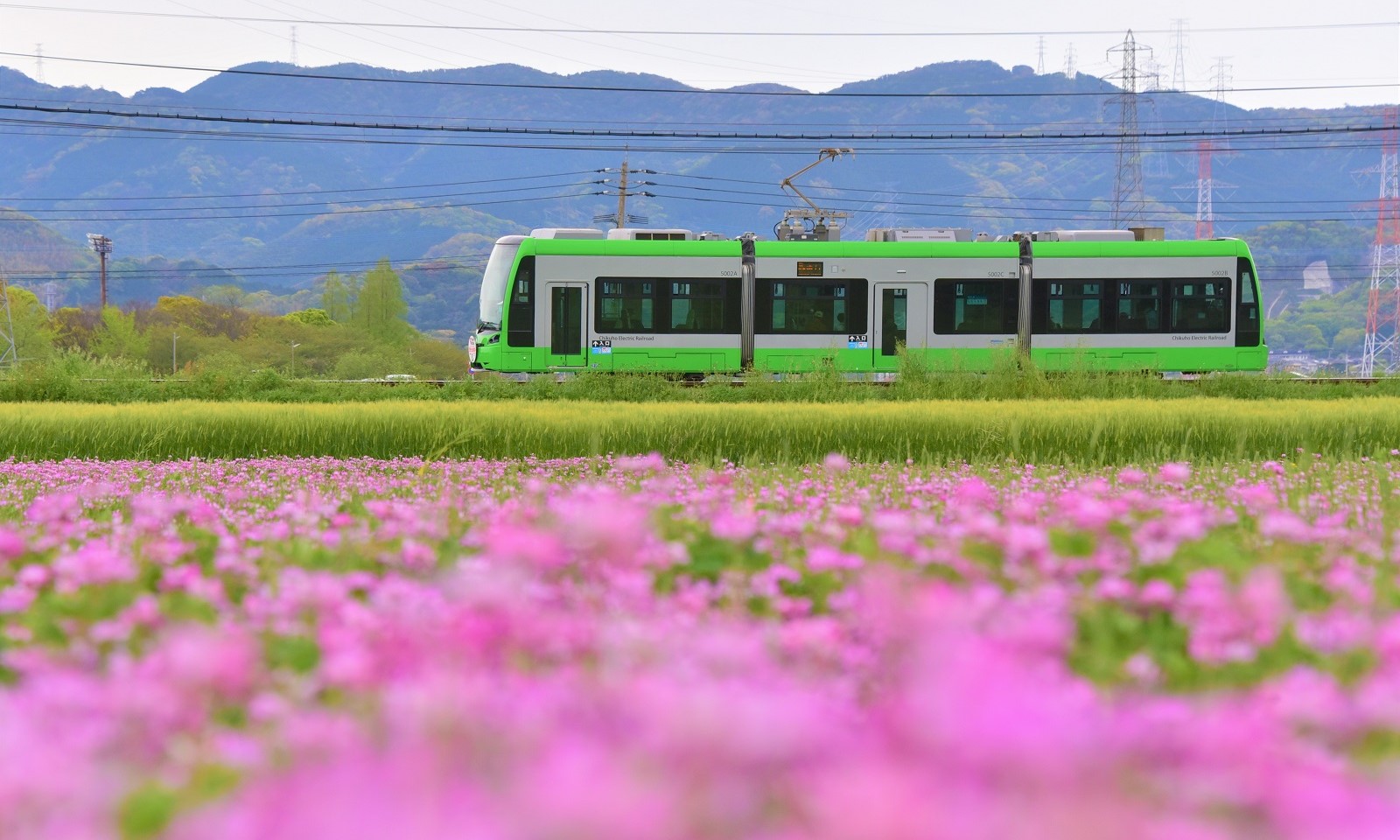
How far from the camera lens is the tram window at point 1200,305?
24.0m

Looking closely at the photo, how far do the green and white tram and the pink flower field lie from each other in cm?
1930

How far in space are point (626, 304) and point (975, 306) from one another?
7.05m

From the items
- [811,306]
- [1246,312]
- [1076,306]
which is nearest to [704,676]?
[811,306]

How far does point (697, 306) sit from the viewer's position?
77.4 feet

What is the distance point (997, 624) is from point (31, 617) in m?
2.18

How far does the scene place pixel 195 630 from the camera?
1991 millimetres

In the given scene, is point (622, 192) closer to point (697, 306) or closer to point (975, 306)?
point (697, 306)

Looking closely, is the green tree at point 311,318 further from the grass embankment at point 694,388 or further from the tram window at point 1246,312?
the tram window at point 1246,312

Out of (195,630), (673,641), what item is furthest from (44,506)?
(673,641)

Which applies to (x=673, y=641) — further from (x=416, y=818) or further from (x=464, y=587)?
(x=416, y=818)

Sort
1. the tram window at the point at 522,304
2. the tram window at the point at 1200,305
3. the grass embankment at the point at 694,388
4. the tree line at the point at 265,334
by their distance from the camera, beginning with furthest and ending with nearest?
1. the tree line at the point at 265,334
2. the tram window at the point at 1200,305
3. the tram window at the point at 522,304
4. the grass embankment at the point at 694,388

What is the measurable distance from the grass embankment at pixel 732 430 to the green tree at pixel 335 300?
11053cm

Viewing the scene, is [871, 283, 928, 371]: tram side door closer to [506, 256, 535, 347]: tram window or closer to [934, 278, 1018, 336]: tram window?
[934, 278, 1018, 336]: tram window

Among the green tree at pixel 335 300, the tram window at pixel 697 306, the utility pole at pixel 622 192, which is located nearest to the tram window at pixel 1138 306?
the tram window at pixel 697 306
